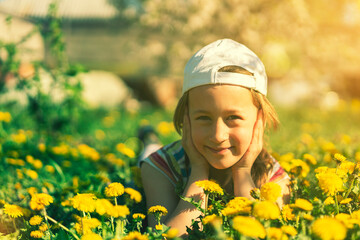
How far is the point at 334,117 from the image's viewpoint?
25.8 ft

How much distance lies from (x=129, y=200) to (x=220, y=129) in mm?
620

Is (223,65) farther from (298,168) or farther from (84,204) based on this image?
(84,204)

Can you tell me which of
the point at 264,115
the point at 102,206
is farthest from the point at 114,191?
the point at 264,115

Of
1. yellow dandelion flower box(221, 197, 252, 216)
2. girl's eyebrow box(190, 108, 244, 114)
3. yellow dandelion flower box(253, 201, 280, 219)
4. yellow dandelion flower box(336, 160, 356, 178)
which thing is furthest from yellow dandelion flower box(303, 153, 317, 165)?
yellow dandelion flower box(253, 201, 280, 219)

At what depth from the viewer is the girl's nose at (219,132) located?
5.91ft

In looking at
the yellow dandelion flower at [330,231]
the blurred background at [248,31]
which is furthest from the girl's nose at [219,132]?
the blurred background at [248,31]

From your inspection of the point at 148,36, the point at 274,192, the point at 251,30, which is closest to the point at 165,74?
the point at 148,36

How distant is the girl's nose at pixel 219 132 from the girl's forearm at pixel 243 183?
22 centimetres

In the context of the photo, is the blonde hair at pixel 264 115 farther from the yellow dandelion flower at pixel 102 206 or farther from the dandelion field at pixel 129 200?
the yellow dandelion flower at pixel 102 206

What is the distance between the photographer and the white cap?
1.84m

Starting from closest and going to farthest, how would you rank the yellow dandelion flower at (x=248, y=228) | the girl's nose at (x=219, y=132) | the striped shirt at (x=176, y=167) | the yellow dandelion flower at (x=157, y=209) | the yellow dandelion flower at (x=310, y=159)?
the yellow dandelion flower at (x=248, y=228)
the yellow dandelion flower at (x=157, y=209)
the girl's nose at (x=219, y=132)
the striped shirt at (x=176, y=167)
the yellow dandelion flower at (x=310, y=159)

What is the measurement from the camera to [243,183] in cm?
188

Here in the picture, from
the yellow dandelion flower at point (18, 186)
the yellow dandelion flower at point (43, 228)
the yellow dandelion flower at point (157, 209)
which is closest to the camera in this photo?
the yellow dandelion flower at point (157, 209)

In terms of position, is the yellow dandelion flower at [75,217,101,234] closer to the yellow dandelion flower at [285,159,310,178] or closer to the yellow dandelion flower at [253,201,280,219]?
the yellow dandelion flower at [253,201,280,219]
